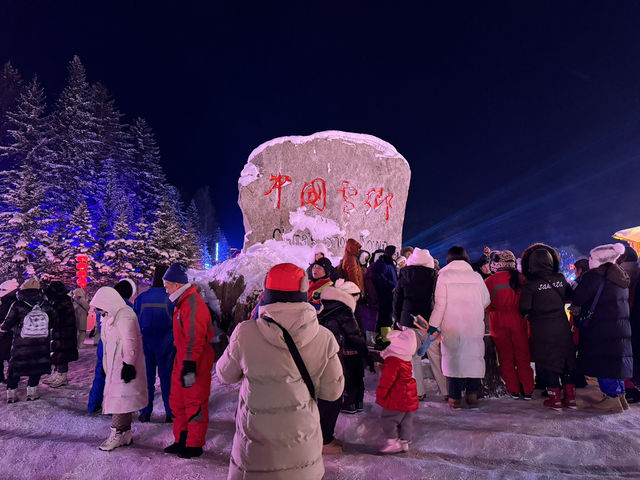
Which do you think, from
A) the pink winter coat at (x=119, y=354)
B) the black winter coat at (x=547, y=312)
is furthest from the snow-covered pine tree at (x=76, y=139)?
the black winter coat at (x=547, y=312)

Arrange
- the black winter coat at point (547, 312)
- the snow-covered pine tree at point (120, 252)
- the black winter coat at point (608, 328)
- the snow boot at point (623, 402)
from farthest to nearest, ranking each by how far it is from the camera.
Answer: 1. the snow-covered pine tree at point (120, 252)
2. the snow boot at point (623, 402)
3. the black winter coat at point (547, 312)
4. the black winter coat at point (608, 328)

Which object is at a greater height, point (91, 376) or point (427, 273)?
point (427, 273)

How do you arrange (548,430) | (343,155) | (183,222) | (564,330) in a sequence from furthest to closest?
(183,222) → (343,155) → (564,330) → (548,430)

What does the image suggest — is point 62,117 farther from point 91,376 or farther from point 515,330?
point 515,330

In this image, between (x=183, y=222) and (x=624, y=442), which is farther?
(x=183, y=222)

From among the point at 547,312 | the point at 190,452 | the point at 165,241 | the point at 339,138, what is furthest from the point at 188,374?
the point at 165,241

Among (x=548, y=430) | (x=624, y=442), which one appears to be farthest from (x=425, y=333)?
(x=624, y=442)

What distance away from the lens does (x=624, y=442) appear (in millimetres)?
3848

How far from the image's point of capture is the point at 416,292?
514 centimetres

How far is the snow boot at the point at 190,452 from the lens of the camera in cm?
382

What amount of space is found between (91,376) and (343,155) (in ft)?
27.3

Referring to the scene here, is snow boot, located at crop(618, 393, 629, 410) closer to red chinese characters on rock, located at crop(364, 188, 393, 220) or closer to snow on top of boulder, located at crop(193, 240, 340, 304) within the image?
snow on top of boulder, located at crop(193, 240, 340, 304)

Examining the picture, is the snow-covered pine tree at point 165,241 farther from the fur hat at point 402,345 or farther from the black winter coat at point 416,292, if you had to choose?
the fur hat at point 402,345

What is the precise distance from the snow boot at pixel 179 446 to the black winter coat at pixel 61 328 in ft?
13.6
